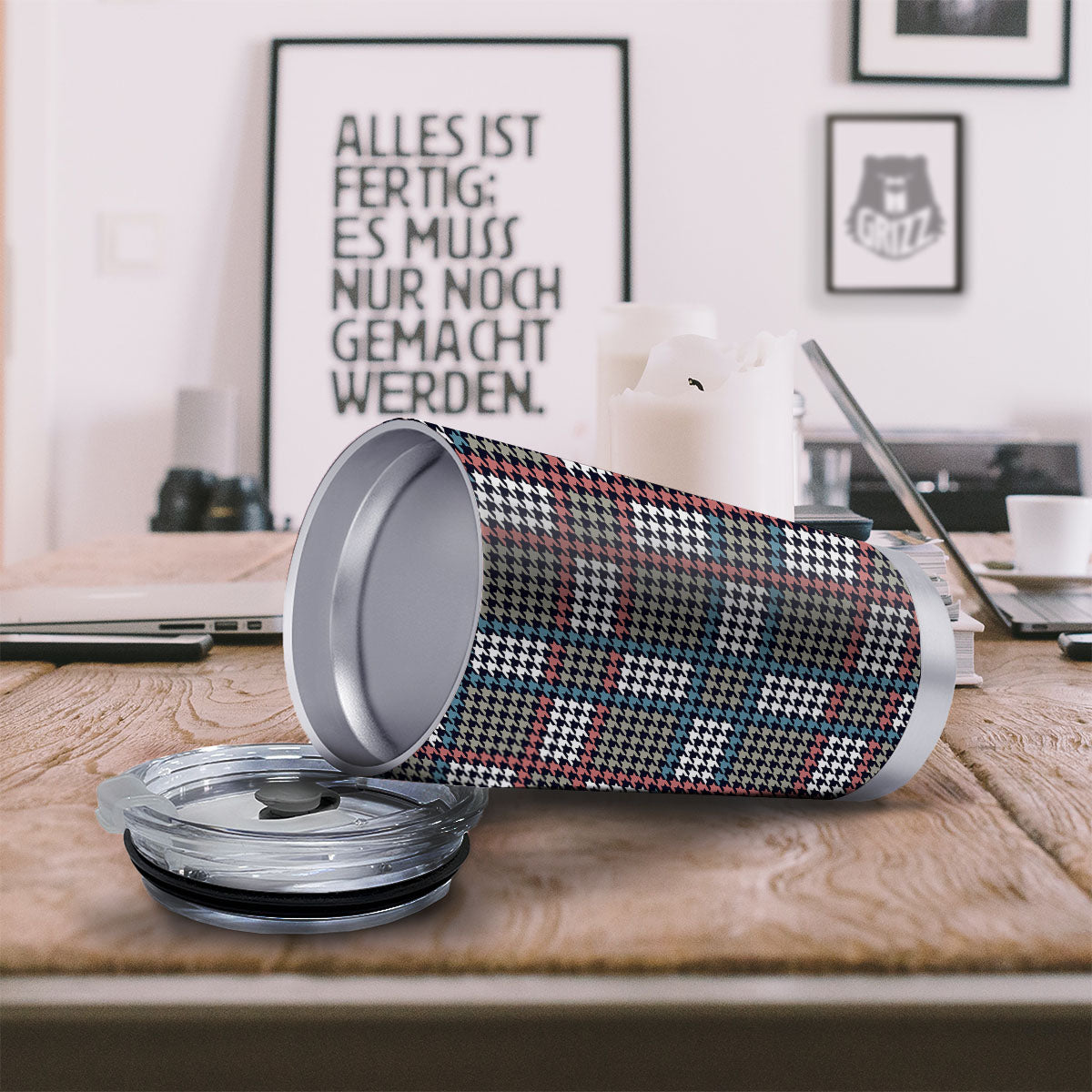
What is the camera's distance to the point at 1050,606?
0.92 m

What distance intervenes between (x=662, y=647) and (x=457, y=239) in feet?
9.19

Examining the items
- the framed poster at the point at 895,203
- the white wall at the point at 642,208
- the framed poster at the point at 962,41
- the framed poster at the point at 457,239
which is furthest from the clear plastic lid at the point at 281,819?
the framed poster at the point at 962,41

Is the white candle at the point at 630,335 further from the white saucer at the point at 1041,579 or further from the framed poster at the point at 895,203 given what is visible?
the framed poster at the point at 895,203

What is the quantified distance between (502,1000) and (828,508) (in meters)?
0.47

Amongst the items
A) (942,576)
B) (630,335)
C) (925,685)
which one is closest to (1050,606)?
(942,576)

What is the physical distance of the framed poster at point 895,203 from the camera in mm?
3043

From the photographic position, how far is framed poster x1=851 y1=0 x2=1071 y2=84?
9.92ft

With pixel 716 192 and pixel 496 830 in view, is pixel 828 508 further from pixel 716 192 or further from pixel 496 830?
pixel 716 192

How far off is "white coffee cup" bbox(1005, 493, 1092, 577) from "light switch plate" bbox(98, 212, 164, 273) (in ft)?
8.91

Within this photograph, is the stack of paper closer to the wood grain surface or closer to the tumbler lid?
the wood grain surface

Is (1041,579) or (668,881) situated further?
(1041,579)

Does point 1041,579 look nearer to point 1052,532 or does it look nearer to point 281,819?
point 1052,532

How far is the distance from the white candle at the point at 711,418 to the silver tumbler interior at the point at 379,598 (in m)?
0.16

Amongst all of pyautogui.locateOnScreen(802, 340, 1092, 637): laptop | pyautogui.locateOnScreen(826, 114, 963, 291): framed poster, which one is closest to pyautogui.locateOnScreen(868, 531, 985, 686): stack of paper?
pyautogui.locateOnScreen(802, 340, 1092, 637): laptop
